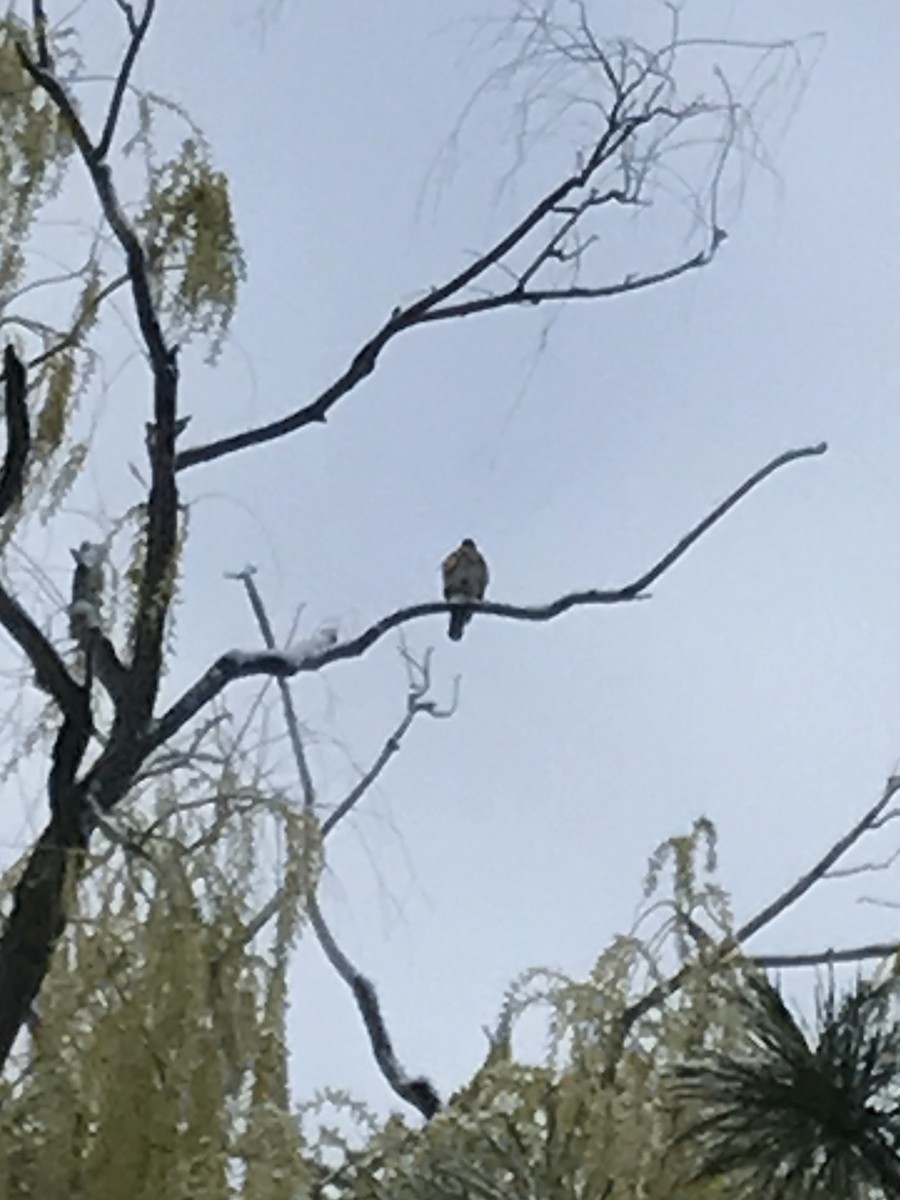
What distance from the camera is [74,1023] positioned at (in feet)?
6.60

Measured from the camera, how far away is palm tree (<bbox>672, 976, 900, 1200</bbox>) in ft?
6.54

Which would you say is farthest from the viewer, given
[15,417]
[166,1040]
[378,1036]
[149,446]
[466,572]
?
[466,572]

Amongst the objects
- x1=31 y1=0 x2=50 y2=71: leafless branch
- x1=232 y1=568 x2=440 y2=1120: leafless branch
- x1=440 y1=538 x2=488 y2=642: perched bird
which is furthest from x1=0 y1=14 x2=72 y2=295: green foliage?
x1=440 y1=538 x2=488 y2=642: perched bird

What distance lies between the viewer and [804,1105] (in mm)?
2037

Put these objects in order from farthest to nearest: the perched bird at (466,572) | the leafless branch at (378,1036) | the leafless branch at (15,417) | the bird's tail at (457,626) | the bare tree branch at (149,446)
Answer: the perched bird at (466,572)
the bird's tail at (457,626)
the leafless branch at (378,1036)
the bare tree branch at (149,446)
the leafless branch at (15,417)

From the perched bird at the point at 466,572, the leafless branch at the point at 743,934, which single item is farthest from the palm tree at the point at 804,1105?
the perched bird at the point at 466,572

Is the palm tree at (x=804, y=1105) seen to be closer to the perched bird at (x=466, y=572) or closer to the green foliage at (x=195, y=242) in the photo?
the green foliage at (x=195, y=242)

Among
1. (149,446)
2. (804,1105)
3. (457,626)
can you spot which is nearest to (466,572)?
(457,626)

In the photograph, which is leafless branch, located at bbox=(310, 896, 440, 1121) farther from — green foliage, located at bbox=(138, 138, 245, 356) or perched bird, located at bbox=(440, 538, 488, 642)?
perched bird, located at bbox=(440, 538, 488, 642)

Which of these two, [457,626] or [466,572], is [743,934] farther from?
[466,572]

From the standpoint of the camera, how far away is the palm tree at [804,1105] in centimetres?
199

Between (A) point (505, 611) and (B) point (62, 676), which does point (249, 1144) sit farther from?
(A) point (505, 611)

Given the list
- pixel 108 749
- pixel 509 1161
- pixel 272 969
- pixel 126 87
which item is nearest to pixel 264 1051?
pixel 272 969

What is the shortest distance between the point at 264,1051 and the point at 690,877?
848mm
